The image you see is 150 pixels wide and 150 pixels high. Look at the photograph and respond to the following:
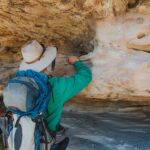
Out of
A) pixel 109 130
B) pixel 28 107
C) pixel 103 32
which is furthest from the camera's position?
pixel 109 130

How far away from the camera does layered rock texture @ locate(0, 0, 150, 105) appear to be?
3.85m

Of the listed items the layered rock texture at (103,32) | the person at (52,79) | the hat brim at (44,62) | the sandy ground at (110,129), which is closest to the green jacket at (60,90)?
the person at (52,79)

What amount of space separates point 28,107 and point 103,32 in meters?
1.08

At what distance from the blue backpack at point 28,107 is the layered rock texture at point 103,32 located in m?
0.65

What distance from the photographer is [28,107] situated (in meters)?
3.42

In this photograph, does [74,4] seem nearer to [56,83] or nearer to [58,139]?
[56,83]

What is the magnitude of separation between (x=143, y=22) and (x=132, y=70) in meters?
0.45

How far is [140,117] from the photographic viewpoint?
4.71 metres

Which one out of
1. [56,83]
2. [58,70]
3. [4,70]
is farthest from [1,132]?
[56,83]

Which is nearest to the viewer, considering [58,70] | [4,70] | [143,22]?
[143,22]

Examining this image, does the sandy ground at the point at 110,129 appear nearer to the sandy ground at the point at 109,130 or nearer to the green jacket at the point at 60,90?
the sandy ground at the point at 109,130

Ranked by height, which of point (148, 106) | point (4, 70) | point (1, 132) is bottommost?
point (1, 132)

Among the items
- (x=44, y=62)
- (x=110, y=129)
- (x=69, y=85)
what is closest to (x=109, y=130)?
(x=110, y=129)

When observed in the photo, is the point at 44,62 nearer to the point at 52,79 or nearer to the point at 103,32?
the point at 52,79
